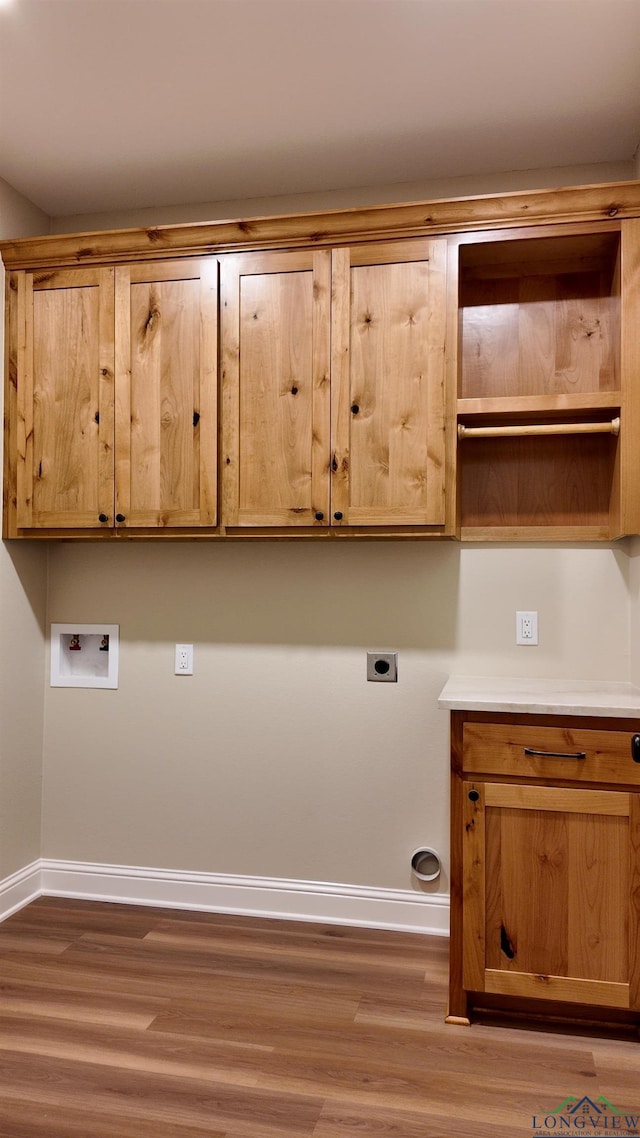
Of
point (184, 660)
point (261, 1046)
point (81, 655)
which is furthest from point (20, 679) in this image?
point (261, 1046)

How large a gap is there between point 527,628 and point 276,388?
121cm

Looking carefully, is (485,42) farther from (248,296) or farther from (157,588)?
(157,588)

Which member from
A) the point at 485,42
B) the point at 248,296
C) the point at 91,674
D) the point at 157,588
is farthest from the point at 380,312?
the point at 91,674

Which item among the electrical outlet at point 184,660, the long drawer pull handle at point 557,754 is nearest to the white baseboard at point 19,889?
the electrical outlet at point 184,660

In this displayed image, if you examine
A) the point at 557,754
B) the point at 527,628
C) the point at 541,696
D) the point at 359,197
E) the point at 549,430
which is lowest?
the point at 557,754

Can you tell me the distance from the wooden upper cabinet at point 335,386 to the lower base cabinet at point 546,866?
78 cm

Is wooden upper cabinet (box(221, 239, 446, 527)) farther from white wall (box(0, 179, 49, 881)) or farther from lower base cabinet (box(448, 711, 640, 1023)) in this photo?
white wall (box(0, 179, 49, 881))

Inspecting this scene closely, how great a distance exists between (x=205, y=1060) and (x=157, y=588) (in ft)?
5.44

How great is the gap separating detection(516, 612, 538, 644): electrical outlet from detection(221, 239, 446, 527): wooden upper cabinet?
534mm

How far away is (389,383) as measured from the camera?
8.58 feet

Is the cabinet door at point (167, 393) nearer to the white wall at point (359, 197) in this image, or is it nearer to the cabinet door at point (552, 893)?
the white wall at point (359, 197)

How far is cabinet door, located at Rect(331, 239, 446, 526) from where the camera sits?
258 centimetres

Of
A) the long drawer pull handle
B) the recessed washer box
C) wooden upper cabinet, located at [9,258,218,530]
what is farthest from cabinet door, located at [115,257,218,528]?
the long drawer pull handle

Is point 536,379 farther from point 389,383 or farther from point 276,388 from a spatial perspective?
point 276,388
